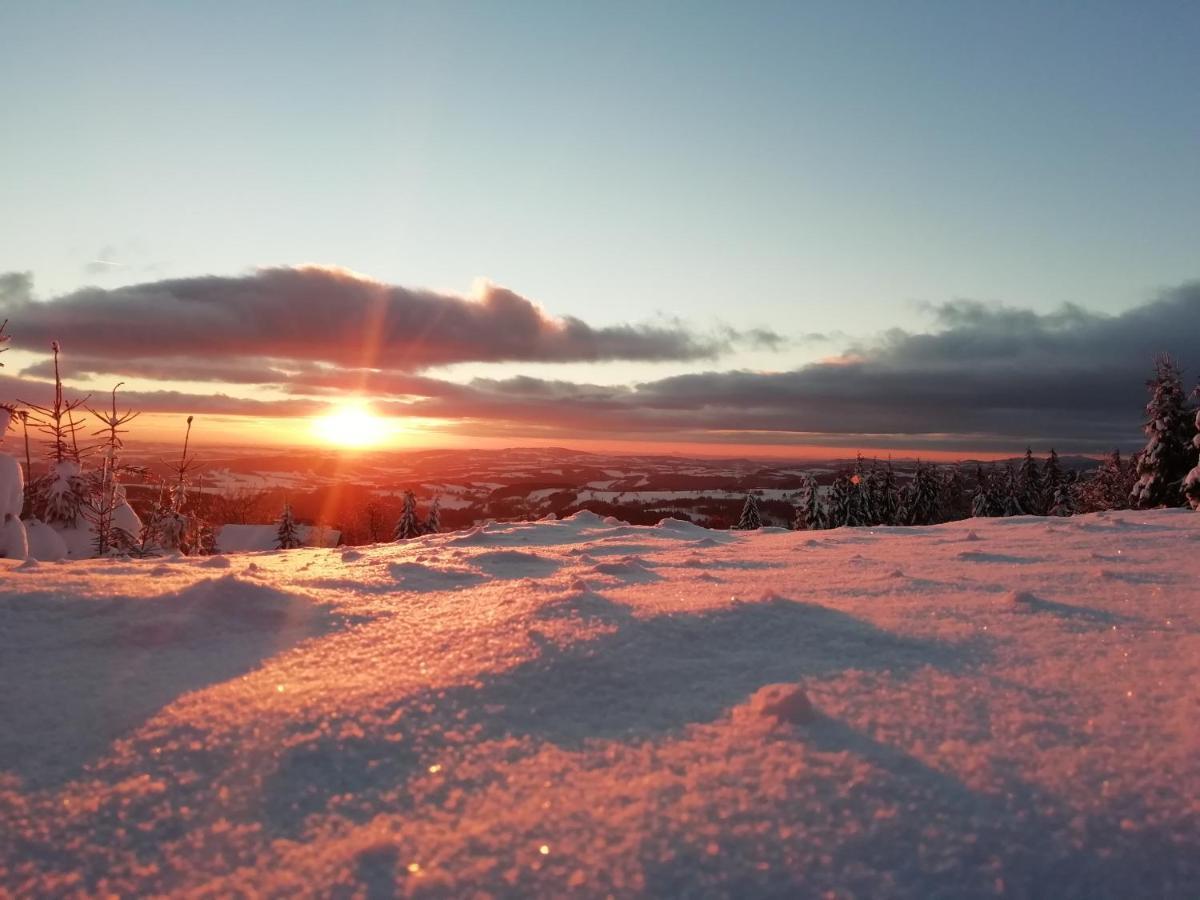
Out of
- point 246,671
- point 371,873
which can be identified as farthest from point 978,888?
point 246,671

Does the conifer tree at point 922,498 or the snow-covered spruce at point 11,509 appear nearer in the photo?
the snow-covered spruce at point 11,509

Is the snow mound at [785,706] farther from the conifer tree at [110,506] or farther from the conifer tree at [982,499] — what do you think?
the conifer tree at [982,499]

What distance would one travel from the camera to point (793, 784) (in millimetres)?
2434

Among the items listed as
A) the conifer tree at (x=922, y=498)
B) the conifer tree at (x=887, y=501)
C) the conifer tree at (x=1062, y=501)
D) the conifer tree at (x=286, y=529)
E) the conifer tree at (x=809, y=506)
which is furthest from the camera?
the conifer tree at (x=286, y=529)

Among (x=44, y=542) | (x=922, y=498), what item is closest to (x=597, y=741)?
(x=44, y=542)

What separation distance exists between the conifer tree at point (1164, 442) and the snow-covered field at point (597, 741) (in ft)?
105

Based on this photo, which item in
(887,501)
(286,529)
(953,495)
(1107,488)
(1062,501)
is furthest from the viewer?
(953,495)

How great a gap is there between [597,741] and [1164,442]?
37263 mm

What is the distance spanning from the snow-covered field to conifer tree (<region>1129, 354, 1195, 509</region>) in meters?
32.1

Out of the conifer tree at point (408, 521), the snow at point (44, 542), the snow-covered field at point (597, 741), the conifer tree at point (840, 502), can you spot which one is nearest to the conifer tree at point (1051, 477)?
the conifer tree at point (840, 502)

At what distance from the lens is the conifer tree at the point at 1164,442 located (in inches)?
1142

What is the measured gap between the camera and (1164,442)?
2948cm

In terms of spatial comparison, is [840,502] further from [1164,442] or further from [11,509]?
Answer: [11,509]

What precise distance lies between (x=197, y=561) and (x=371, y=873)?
5945mm
